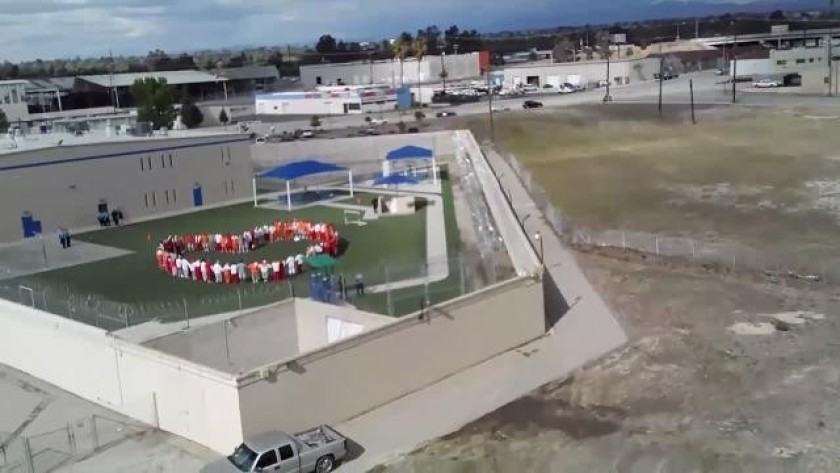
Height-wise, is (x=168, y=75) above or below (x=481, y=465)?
above

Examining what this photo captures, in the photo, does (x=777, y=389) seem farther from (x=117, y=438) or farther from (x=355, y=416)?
(x=117, y=438)

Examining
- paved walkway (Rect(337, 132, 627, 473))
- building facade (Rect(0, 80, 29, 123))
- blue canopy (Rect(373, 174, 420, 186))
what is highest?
building facade (Rect(0, 80, 29, 123))

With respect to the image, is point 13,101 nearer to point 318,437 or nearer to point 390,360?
point 390,360

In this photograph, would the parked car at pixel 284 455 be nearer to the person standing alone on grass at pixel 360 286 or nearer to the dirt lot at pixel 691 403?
the dirt lot at pixel 691 403

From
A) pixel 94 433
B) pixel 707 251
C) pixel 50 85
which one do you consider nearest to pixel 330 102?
pixel 50 85

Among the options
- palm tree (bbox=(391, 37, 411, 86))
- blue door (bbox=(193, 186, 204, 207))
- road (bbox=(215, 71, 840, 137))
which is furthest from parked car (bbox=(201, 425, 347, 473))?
palm tree (bbox=(391, 37, 411, 86))

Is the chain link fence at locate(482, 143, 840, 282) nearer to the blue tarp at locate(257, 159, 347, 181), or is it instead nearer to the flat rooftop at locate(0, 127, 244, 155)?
the blue tarp at locate(257, 159, 347, 181)

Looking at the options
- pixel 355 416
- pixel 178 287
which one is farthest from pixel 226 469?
pixel 178 287
